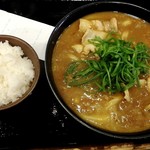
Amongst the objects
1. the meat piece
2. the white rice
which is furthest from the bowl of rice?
the meat piece

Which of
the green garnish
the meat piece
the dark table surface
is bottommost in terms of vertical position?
the dark table surface

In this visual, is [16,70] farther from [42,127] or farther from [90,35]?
[90,35]

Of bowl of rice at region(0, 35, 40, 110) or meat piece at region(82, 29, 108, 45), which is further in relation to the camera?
meat piece at region(82, 29, 108, 45)

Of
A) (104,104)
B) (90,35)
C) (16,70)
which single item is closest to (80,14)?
(90,35)

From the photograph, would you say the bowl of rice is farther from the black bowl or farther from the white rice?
the black bowl

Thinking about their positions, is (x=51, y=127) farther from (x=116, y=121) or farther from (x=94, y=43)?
(x=94, y=43)

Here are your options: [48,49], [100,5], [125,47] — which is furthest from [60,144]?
[100,5]
